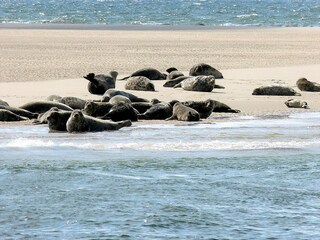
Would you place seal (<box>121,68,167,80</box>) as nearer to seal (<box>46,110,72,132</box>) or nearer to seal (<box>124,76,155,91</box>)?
seal (<box>124,76,155,91</box>)

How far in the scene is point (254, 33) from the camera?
3675 centimetres

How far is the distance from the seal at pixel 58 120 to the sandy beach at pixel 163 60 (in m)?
2.22

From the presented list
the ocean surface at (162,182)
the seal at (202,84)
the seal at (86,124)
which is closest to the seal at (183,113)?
the ocean surface at (162,182)

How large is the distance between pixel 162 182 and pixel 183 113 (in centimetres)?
405

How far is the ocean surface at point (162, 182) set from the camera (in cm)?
656

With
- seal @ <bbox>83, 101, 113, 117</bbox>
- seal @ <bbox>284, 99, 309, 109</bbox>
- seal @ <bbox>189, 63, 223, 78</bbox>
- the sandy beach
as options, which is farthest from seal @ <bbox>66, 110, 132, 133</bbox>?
seal @ <bbox>189, 63, 223, 78</bbox>

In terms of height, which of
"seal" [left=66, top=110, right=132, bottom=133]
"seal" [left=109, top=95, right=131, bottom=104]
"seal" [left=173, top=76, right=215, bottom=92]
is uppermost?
"seal" [left=173, top=76, right=215, bottom=92]

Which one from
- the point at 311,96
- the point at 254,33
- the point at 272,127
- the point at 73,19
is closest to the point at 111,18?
the point at 73,19

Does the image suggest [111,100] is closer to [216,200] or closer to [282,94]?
[282,94]

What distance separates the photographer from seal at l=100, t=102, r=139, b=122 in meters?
11.6

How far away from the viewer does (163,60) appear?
2231 centimetres

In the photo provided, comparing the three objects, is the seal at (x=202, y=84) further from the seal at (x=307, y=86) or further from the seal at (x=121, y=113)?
the seal at (x=121, y=113)

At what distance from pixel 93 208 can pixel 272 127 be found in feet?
16.3

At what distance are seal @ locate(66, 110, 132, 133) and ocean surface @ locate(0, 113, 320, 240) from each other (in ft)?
0.65
